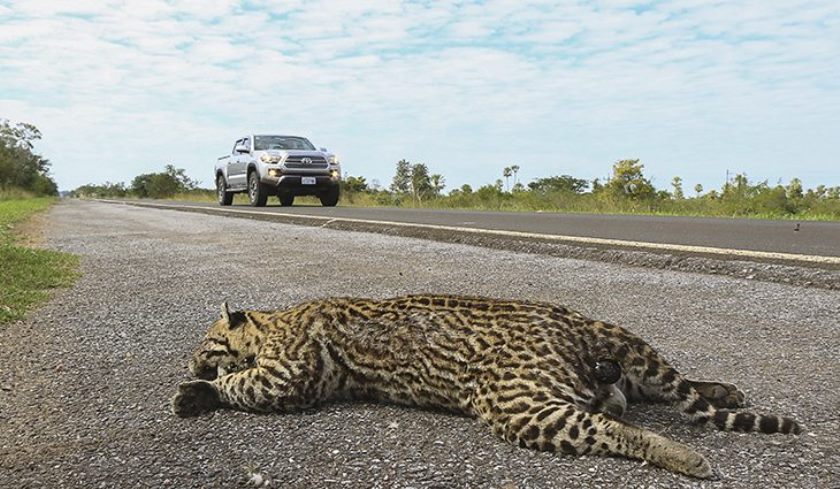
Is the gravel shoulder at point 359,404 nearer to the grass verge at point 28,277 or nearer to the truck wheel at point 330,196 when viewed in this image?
the grass verge at point 28,277

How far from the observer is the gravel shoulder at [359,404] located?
106 inches

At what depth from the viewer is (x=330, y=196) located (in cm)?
2656

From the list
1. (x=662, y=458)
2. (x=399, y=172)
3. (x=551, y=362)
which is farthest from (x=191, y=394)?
(x=399, y=172)

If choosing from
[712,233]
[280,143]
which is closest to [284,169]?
[280,143]

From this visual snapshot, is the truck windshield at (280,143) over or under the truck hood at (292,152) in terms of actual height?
over

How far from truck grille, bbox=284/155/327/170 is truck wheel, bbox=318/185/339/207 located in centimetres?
106

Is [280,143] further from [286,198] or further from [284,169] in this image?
[286,198]

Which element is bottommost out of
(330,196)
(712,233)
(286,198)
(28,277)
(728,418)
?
(28,277)

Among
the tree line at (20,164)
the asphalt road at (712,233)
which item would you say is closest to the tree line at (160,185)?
the tree line at (20,164)

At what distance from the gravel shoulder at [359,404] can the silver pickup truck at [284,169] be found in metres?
16.7

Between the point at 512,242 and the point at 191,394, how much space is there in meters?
7.77

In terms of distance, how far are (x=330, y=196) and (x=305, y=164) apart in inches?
77.5

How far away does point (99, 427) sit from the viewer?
10.6 feet

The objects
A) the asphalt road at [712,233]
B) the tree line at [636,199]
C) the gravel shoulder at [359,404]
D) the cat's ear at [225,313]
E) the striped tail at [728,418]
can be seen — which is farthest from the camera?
the tree line at [636,199]
